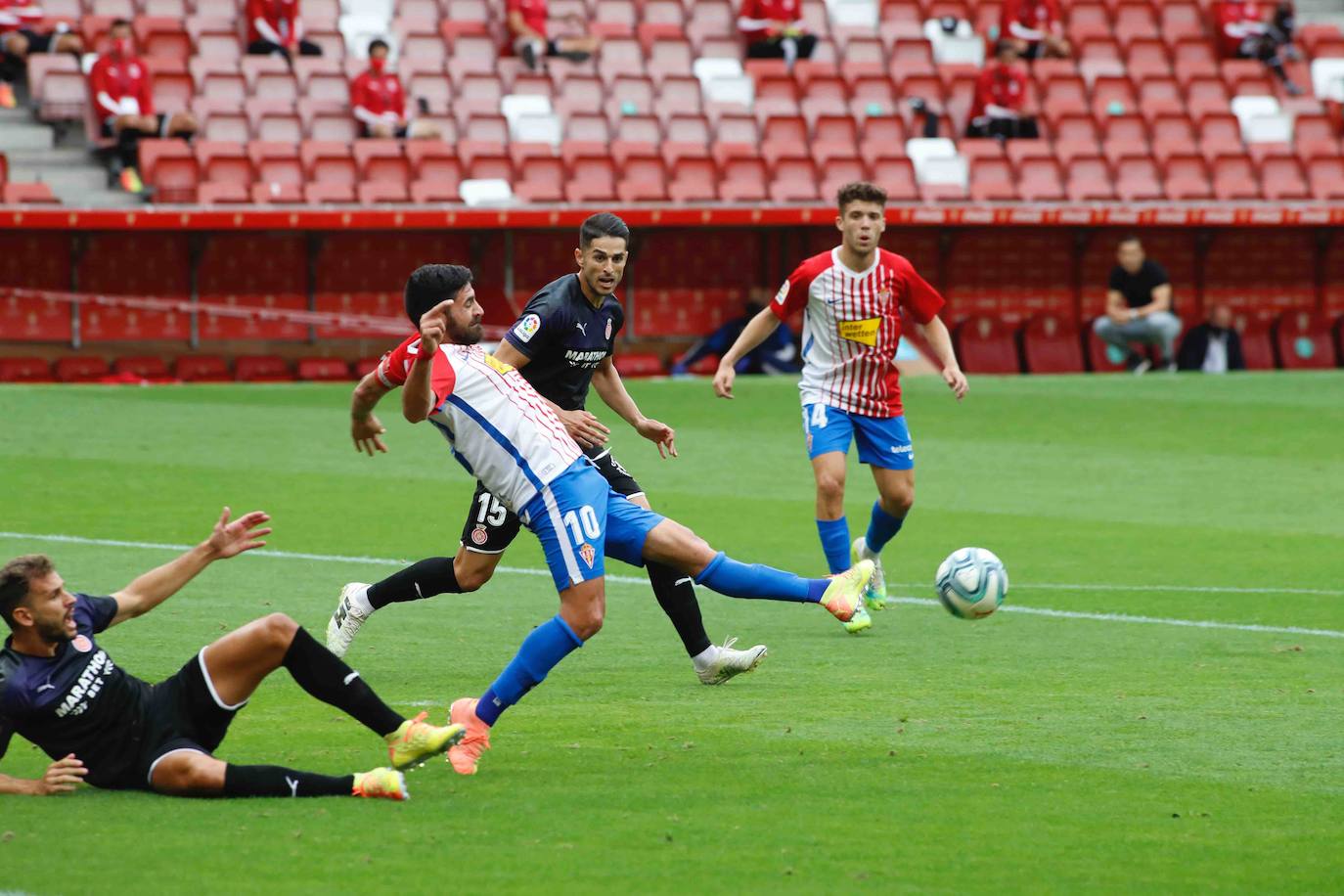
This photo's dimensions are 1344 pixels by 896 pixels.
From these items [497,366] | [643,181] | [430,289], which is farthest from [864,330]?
[643,181]

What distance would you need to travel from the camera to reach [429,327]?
6.16m

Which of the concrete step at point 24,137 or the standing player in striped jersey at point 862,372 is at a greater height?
the concrete step at point 24,137

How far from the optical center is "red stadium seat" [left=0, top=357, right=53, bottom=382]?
889 inches

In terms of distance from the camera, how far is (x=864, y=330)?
398 inches

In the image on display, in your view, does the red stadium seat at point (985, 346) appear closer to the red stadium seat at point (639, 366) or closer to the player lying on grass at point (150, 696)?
the red stadium seat at point (639, 366)

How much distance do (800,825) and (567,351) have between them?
3000 mm

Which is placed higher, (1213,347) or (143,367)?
(143,367)

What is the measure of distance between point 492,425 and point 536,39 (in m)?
19.9

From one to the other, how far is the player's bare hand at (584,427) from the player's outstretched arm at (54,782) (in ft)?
7.69

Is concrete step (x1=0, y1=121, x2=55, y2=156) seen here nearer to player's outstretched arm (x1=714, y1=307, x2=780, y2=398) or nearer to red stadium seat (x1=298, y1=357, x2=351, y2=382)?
red stadium seat (x1=298, y1=357, x2=351, y2=382)

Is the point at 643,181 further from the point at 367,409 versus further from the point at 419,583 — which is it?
the point at 367,409

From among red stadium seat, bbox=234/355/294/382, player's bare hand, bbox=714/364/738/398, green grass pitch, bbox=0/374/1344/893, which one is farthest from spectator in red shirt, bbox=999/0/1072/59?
player's bare hand, bbox=714/364/738/398

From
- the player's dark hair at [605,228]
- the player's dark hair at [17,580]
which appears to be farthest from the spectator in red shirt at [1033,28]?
the player's dark hair at [17,580]

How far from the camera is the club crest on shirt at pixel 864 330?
10102 mm
